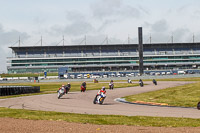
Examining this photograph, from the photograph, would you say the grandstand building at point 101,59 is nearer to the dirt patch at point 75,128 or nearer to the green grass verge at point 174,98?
the green grass verge at point 174,98

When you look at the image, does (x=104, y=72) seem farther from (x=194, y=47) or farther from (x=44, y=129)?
(x=44, y=129)

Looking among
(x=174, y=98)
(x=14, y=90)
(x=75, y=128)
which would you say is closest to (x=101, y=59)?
(x=14, y=90)

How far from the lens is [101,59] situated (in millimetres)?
162000

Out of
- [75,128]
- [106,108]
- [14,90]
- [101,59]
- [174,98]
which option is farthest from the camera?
[101,59]

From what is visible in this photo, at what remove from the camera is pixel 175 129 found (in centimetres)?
1292

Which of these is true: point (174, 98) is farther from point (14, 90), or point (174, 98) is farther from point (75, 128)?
point (14, 90)

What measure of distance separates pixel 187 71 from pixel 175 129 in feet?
466

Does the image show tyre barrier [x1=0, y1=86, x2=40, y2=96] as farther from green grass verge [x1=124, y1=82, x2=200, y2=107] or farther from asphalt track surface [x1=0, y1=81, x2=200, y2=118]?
green grass verge [x1=124, y1=82, x2=200, y2=107]

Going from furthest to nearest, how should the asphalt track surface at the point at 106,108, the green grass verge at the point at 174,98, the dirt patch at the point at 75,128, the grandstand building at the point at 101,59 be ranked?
the grandstand building at the point at 101,59
the green grass verge at the point at 174,98
the asphalt track surface at the point at 106,108
the dirt patch at the point at 75,128

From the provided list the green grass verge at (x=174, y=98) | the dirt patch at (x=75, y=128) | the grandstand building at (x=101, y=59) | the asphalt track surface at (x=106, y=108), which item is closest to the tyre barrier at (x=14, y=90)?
the asphalt track surface at (x=106, y=108)

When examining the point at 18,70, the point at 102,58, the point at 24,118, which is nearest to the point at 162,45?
the point at 102,58

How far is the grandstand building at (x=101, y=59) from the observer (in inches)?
6358

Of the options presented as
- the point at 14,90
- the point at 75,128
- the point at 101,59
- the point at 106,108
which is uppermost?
the point at 101,59

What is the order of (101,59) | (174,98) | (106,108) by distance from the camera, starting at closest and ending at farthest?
(106,108)
(174,98)
(101,59)
